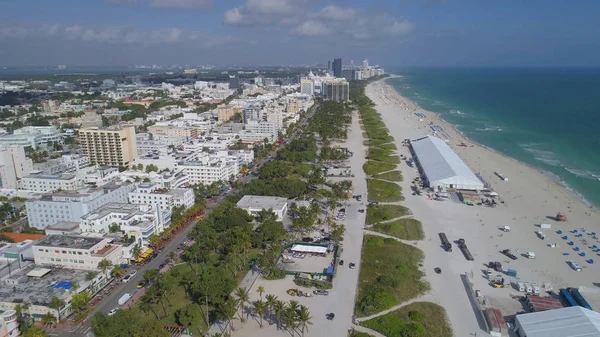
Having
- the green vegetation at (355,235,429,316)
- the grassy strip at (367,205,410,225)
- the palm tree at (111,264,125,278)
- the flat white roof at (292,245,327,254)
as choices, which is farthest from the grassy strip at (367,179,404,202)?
the palm tree at (111,264,125,278)

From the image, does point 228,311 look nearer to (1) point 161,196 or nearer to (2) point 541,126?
(1) point 161,196

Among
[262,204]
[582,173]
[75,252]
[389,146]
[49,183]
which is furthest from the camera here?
[389,146]

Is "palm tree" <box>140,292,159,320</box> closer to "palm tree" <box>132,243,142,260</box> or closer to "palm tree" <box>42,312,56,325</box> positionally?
"palm tree" <box>42,312,56,325</box>

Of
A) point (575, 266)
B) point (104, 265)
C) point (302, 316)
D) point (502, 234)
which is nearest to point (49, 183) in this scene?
point (104, 265)

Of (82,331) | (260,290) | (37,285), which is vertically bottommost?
(82,331)

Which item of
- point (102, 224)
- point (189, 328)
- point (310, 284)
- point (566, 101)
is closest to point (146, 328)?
point (189, 328)

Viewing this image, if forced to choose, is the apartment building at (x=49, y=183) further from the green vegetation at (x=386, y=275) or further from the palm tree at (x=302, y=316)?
the palm tree at (x=302, y=316)
